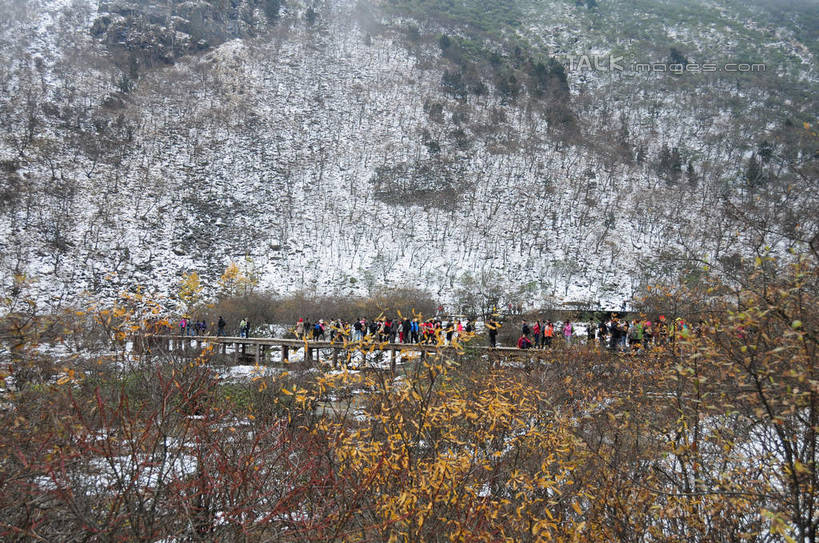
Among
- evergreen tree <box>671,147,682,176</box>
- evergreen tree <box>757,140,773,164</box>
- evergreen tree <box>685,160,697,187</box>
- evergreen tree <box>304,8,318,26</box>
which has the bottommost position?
evergreen tree <box>685,160,697,187</box>

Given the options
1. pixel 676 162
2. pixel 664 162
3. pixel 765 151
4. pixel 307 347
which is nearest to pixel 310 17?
pixel 664 162

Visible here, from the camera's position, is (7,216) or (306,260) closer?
(7,216)

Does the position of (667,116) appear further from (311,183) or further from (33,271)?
(33,271)

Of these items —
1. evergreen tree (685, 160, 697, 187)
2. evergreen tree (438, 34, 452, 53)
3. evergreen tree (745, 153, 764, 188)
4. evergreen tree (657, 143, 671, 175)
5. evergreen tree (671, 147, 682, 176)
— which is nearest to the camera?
evergreen tree (745, 153, 764, 188)

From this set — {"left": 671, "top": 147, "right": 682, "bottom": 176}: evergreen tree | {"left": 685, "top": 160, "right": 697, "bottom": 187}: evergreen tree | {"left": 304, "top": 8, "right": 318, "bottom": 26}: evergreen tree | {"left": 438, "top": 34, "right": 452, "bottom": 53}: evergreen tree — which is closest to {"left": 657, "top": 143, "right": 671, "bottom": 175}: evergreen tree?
{"left": 671, "top": 147, "right": 682, "bottom": 176}: evergreen tree

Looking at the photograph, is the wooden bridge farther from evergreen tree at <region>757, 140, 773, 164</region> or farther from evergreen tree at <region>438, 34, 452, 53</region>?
evergreen tree at <region>438, 34, 452, 53</region>

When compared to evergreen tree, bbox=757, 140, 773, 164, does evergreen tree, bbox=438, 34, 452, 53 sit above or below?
above

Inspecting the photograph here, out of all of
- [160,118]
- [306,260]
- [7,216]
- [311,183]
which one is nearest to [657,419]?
[306,260]

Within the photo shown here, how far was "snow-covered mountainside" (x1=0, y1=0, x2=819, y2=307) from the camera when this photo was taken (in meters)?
23.0

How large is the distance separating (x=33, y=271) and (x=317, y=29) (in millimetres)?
36074

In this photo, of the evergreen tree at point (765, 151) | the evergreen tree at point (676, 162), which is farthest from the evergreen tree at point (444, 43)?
the evergreen tree at point (765, 151)

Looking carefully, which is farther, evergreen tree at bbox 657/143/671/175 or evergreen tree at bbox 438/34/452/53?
evergreen tree at bbox 438/34/452/53

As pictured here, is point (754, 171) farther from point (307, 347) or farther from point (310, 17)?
point (310, 17)

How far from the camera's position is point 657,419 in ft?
21.5
